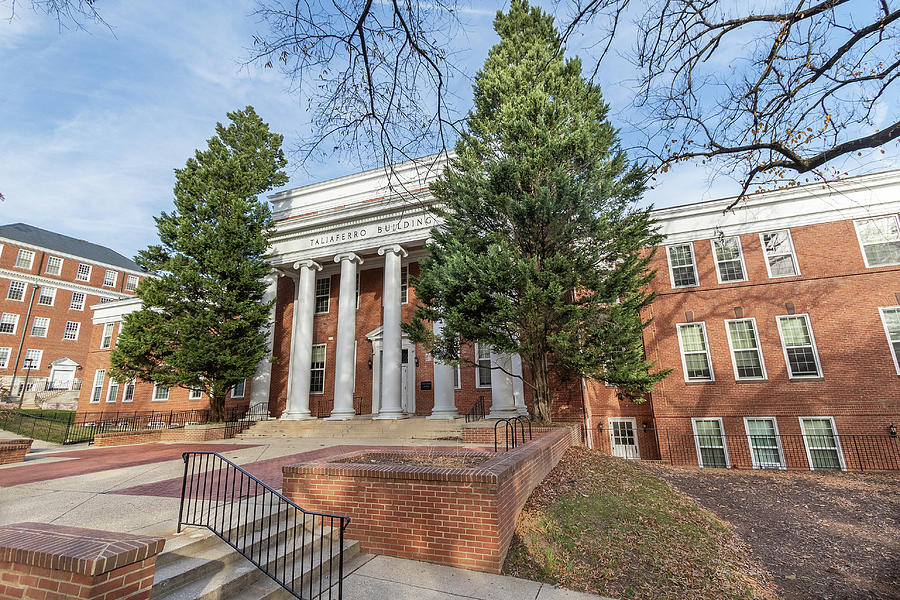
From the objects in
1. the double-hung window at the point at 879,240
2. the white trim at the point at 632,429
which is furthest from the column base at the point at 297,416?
the double-hung window at the point at 879,240

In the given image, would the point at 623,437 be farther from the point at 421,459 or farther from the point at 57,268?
the point at 57,268

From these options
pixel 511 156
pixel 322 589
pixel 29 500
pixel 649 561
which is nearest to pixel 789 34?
pixel 649 561

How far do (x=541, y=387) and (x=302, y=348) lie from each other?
1255 centimetres

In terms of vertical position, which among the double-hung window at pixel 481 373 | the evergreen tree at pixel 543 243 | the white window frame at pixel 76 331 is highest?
the white window frame at pixel 76 331

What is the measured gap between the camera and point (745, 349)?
54.4ft

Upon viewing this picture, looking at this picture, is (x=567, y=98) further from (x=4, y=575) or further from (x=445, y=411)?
(x=4, y=575)

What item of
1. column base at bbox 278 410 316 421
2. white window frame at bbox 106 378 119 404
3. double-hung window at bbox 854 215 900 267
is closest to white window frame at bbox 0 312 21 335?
white window frame at bbox 106 378 119 404

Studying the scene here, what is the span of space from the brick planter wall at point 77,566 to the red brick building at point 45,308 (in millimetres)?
46707

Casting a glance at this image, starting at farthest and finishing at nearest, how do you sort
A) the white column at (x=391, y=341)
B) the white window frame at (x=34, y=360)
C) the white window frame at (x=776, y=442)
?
the white window frame at (x=34, y=360) < the white column at (x=391, y=341) < the white window frame at (x=776, y=442)

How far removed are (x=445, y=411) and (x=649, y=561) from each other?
12006 millimetres

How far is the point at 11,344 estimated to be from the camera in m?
38.3

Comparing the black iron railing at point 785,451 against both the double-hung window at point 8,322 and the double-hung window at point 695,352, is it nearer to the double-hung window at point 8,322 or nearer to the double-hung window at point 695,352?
the double-hung window at point 695,352

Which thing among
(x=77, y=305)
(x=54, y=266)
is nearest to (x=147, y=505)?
(x=77, y=305)

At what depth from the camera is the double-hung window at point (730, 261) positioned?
17281mm
